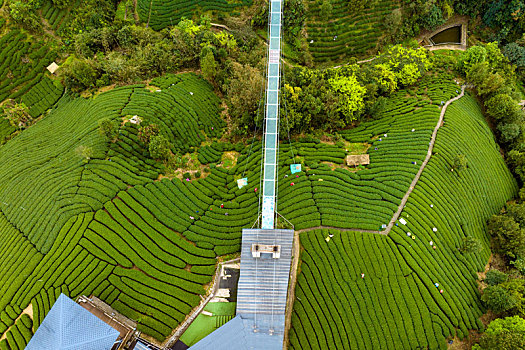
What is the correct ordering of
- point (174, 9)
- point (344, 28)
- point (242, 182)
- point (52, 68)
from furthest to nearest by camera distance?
point (174, 9) → point (344, 28) → point (52, 68) → point (242, 182)

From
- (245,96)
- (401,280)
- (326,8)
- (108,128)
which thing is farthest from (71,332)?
(326,8)

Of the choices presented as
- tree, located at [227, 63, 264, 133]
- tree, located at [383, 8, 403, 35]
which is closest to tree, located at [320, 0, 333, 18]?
tree, located at [383, 8, 403, 35]

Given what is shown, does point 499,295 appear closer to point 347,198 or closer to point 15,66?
point 347,198

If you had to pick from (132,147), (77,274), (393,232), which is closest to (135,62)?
(132,147)

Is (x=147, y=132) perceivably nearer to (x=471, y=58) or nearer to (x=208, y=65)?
(x=208, y=65)

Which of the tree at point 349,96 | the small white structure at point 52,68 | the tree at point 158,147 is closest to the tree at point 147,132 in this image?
the tree at point 158,147

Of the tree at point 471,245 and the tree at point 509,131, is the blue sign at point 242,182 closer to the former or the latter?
the tree at point 471,245
